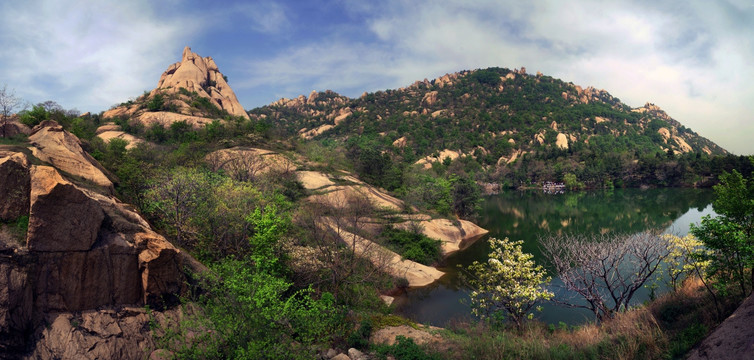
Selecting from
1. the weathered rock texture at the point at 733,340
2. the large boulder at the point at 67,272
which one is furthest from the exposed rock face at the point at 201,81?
the weathered rock texture at the point at 733,340

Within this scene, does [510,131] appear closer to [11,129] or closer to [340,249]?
[340,249]

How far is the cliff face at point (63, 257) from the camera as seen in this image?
880cm

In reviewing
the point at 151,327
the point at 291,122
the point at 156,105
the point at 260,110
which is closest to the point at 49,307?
the point at 151,327

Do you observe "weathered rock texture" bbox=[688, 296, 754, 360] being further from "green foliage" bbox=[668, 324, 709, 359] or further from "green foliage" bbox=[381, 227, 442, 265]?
"green foliage" bbox=[381, 227, 442, 265]

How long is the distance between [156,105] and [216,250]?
51188mm

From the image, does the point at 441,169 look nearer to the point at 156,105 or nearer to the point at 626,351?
the point at 156,105

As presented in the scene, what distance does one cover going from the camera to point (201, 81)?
7744cm

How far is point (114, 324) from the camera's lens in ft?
33.2

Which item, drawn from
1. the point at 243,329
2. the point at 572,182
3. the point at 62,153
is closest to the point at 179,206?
the point at 62,153

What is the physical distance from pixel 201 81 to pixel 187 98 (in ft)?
46.7

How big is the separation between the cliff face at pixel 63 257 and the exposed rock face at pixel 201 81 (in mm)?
67035

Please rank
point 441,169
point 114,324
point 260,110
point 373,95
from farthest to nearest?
point 373,95 → point 260,110 → point 441,169 → point 114,324

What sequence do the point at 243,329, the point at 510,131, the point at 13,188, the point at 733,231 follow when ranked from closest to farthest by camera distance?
the point at 243,329 → the point at 13,188 → the point at 733,231 → the point at 510,131

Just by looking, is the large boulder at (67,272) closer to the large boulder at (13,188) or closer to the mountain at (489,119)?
the large boulder at (13,188)
